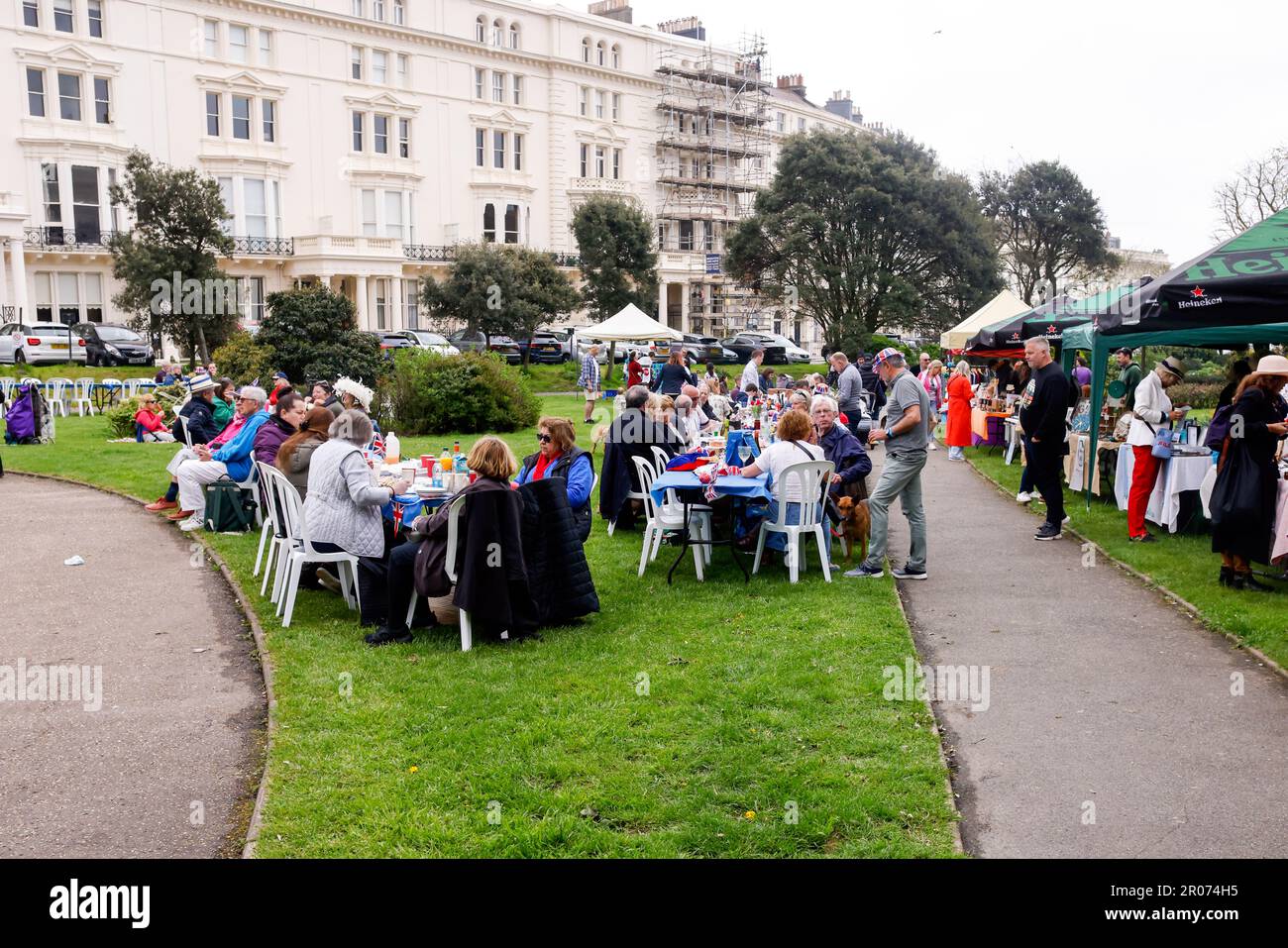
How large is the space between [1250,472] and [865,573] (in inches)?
123

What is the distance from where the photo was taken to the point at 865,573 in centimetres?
941

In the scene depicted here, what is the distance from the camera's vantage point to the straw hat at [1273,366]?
852 centimetres

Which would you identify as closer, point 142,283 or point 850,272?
point 142,283

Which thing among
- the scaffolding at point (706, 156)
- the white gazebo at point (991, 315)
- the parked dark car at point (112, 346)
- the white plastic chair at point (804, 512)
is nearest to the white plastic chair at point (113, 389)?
the parked dark car at point (112, 346)

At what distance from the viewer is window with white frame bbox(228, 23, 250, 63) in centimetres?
4538

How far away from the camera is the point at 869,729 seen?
5.75m

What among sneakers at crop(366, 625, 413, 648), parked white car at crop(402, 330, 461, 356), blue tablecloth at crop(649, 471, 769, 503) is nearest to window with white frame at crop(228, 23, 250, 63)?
parked white car at crop(402, 330, 461, 356)

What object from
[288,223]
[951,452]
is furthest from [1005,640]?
[288,223]

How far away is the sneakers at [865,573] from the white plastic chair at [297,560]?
413 centimetres

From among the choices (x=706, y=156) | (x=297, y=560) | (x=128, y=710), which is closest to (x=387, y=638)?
(x=297, y=560)

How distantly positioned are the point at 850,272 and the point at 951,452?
2670 centimetres

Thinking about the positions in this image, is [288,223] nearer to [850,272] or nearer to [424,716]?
[850,272]

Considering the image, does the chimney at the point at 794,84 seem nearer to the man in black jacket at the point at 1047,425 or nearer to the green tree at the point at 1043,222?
the green tree at the point at 1043,222
